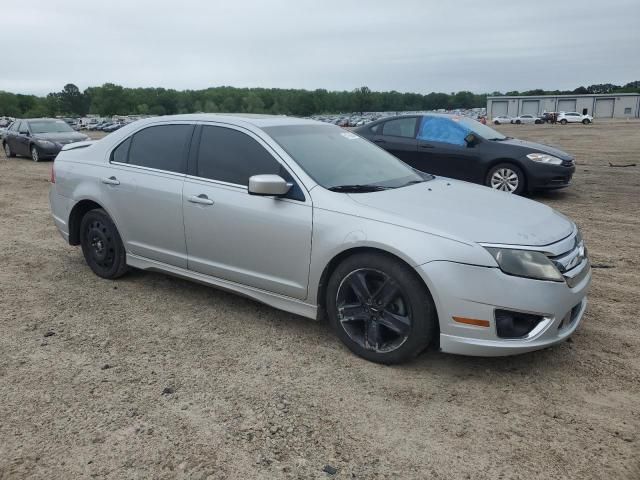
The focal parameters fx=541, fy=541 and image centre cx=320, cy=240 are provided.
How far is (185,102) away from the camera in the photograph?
509 ft

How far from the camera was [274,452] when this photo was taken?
2.73 m

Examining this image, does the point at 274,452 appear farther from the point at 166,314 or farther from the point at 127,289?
the point at 127,289

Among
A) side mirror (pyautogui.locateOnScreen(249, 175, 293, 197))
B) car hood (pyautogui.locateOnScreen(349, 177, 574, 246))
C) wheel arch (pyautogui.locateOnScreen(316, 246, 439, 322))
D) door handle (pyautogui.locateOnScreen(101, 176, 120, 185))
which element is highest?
side mirror (pyautogui.locateOnScreen(249, 175, 293, 197))

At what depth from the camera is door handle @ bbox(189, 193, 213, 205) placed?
4.23m

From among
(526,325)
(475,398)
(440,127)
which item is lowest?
(475,398)

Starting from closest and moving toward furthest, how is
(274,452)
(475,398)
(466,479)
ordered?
(466,479) < (274,452) < (475,398)

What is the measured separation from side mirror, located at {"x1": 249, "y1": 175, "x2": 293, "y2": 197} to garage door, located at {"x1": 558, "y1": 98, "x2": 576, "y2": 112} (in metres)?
101

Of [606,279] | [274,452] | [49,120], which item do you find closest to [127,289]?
[274,452]

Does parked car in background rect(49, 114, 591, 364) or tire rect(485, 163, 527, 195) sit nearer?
parked car in background rect(49, 114, 591, 364)

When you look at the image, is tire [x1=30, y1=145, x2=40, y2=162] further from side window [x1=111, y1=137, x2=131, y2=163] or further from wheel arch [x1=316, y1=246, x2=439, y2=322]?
wheel arch [x1=316, y1=246, x2=439, y2=322]

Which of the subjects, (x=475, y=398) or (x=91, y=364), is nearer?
(x=475, y=398)

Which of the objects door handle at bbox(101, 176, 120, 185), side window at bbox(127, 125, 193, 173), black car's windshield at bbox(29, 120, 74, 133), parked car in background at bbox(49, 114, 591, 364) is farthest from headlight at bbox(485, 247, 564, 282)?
black car's windshield at bbox(29, 120, 74, 133)

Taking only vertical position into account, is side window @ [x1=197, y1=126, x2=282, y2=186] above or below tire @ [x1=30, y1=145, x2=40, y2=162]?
above

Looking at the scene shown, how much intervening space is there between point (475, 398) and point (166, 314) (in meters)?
2.59
